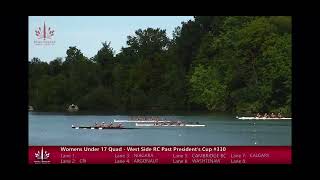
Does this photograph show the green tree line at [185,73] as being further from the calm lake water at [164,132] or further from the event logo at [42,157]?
the event logo at [42,157]

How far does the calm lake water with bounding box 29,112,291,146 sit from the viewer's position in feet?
21.5

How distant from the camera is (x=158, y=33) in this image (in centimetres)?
699

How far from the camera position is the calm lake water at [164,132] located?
6.54 metres

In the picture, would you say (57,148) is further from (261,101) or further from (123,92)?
(261,101)
